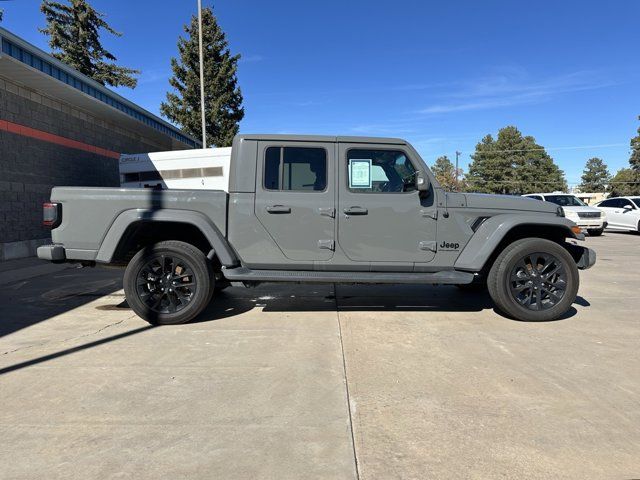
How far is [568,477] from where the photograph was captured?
84.7 inches

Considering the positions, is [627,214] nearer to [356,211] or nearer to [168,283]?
[356,211]

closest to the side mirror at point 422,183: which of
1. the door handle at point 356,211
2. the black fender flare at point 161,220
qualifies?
the door handle at point 356,211

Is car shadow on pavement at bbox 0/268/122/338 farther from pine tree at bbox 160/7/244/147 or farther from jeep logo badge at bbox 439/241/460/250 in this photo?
pine tree at bbox 160/7/244/147

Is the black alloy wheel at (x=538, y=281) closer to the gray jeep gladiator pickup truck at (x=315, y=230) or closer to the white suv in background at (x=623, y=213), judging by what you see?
the gray jeep gladiator pickup truck at (x=315, y=230)

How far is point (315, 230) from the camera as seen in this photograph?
4652 millimetres

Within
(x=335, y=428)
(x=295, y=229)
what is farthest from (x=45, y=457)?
(x=295, y=229)

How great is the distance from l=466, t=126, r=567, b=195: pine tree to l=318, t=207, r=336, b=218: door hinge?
73128 millimetres

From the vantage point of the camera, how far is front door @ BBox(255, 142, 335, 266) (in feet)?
15.2

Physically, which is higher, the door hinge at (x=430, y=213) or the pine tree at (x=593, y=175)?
the pine tree at (x=593, y=175)

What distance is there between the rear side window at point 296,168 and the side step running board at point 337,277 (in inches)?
37.5

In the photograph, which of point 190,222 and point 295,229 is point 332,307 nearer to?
point 295,229

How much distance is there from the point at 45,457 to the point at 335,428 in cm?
162

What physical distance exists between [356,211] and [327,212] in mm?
318

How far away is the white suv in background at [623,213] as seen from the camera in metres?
17.1
